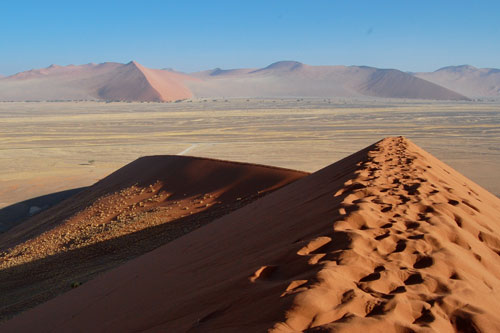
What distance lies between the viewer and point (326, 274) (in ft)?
12.0

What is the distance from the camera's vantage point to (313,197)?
743 cm

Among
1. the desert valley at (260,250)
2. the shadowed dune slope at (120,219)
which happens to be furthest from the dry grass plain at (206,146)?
the shadowed dune slope at (120,219)

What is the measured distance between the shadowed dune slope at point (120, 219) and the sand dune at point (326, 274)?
9.48ft

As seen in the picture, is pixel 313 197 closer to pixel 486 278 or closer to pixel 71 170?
pixel 486 278

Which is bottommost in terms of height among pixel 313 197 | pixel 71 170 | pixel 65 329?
pixel 71 170

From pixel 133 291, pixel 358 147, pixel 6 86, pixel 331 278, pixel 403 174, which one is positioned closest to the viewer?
pixel 331 278

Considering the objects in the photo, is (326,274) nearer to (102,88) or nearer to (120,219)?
(120,219)

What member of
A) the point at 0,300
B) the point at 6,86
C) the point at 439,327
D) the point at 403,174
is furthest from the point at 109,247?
the point at 6,86

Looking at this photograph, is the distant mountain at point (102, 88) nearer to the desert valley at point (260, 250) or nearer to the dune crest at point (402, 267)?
the desert valley at point (260, 250)

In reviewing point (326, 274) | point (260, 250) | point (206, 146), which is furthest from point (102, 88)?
point (326, 274)

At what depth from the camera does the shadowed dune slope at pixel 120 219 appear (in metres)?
10.1

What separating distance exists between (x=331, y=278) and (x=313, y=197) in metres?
3.85

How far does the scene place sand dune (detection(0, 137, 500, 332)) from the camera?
10.8 ft

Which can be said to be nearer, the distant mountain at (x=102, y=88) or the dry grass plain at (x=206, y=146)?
the dry grass plain at (x=206, y=146)
